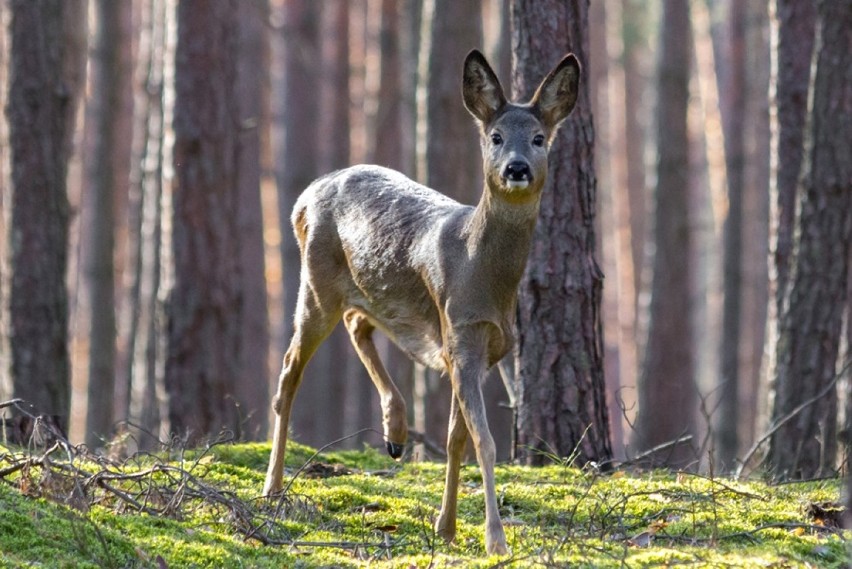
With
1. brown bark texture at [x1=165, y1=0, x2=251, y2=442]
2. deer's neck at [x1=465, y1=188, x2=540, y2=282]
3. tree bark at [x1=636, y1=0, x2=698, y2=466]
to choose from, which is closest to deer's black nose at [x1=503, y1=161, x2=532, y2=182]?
deer's neck at [x1=465, y1=188, x2=540, y2=282]

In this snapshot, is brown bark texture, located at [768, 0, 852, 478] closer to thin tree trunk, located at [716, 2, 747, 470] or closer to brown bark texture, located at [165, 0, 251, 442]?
brown bark texture, located at [165, 0, 251, 442]

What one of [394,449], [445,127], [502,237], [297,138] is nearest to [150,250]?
[445,127]

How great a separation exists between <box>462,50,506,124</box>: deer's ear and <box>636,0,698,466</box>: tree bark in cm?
1265

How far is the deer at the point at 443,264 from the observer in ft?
23.1

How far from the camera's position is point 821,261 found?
10.5m

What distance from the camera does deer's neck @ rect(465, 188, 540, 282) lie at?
7207mm

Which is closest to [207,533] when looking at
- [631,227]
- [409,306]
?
[409,306]

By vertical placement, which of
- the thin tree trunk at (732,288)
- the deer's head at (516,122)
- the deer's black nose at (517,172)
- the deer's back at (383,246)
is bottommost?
the thin tree trunk at (732,288)

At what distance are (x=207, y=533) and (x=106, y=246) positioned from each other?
1148 centimetres

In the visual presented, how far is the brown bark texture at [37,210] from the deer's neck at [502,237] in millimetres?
5206

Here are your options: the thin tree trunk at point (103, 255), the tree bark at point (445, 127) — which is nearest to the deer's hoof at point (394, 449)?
the tree bark at point (445, 127)

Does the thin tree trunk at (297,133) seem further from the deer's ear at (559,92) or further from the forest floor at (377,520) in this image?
the deer's ear at (559,92)

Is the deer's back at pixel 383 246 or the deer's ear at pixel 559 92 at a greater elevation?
the deer's ear at pixel 559 92

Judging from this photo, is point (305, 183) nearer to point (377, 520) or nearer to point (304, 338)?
point (304, 338)
